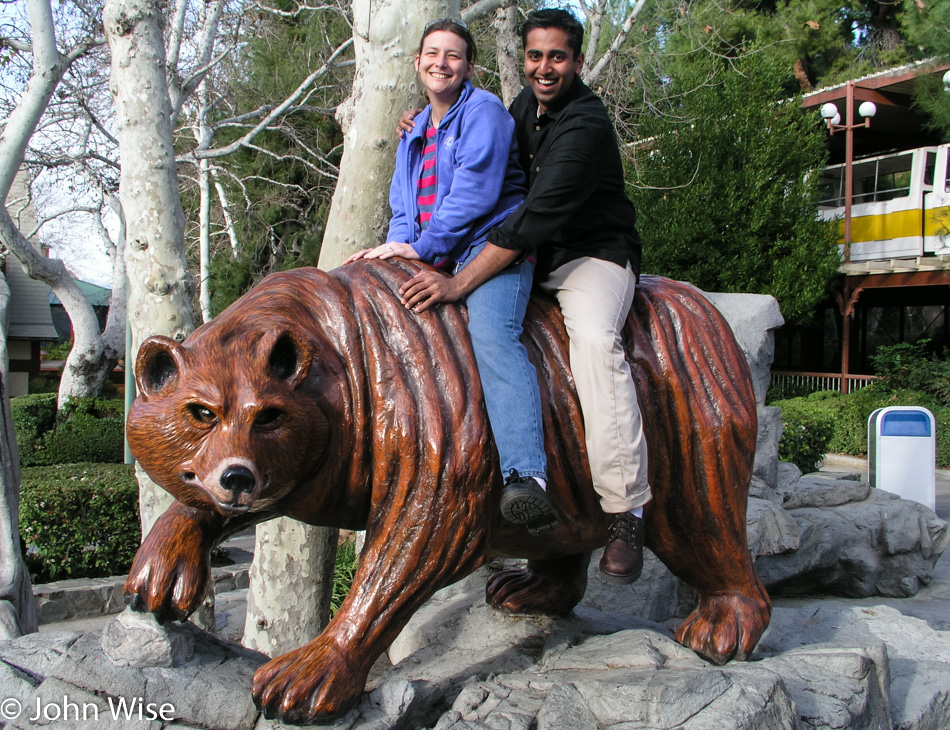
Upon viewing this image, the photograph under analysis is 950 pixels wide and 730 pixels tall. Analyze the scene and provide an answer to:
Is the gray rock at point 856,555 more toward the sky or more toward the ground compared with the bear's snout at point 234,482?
more toward the ground

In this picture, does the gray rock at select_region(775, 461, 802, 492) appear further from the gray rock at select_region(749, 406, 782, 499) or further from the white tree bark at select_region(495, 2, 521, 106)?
the white tree bark at select_region(495, 2, 521, 106)

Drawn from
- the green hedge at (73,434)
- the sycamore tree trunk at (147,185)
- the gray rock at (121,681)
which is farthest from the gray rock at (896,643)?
the green hedge at (73,434)

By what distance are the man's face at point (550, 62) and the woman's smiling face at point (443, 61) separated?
0.20m

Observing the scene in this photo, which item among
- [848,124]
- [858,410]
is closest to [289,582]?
[858,410]

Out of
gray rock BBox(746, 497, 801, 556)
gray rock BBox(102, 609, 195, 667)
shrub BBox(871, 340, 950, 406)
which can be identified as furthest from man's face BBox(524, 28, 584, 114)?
shrub BBox(871, 340, 950, 406)

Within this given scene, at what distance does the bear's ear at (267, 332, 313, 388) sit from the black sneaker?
1.97 ft

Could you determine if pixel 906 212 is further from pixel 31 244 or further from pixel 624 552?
pixel 624 552

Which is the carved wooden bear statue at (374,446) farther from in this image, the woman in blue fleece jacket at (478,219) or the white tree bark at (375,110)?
the white tree bark at (375,110)

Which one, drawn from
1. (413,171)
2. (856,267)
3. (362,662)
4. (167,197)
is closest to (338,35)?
(856,267)

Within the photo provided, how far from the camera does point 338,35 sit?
14.3 m

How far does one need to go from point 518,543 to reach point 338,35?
13611 millimetres

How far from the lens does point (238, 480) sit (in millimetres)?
1850

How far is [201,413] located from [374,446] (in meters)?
0.46

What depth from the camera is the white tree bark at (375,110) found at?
3.71 meters
